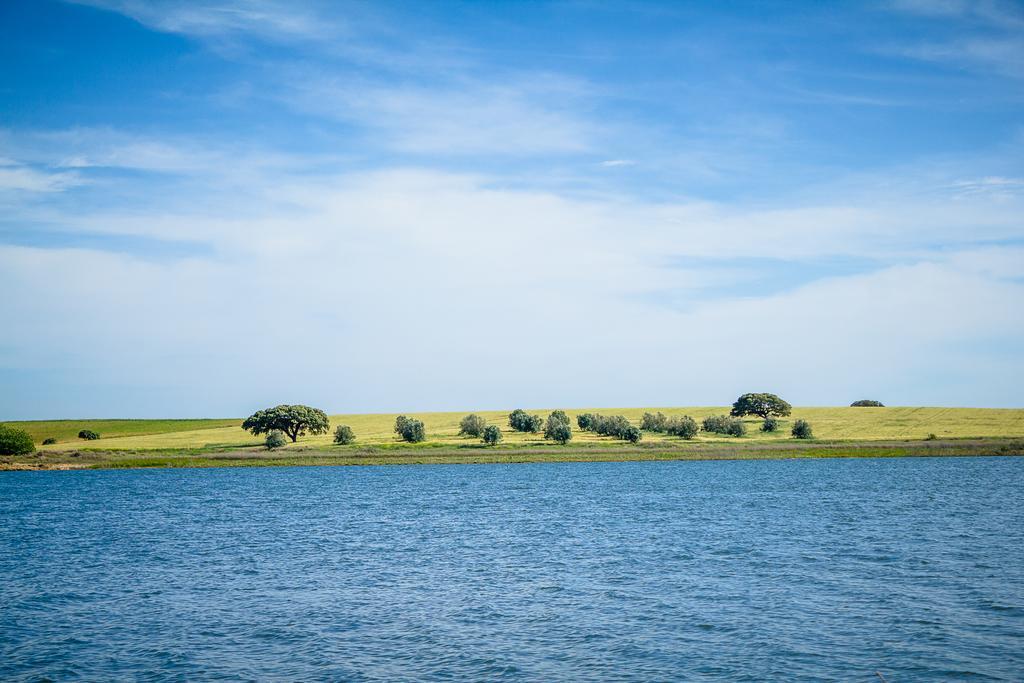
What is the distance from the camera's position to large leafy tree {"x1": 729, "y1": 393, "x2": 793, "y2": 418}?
15488cm

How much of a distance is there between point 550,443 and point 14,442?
76.8 metres

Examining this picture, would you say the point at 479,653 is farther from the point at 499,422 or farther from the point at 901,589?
the point at 499,422

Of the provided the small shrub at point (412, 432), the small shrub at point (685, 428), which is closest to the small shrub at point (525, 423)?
the small shrub at point (412, 432)

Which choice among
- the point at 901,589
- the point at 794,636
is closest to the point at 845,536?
the point at 901,589

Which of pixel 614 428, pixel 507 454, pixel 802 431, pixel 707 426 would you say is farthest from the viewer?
pixel 707 426

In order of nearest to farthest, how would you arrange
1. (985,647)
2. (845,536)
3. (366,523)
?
(985,647)
(845,536)
(366,523)

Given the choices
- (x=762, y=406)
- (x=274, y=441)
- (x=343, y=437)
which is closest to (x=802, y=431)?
(x=762, y=406)

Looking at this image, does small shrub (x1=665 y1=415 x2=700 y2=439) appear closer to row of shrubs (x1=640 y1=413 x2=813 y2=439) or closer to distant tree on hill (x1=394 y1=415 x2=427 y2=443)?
row of shrubs (x1=640 y1=413 x2=813 y2=439)

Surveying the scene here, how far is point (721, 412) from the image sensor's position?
16612 centimetres

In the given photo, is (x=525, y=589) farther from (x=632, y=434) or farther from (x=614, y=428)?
(x=614, y=428)

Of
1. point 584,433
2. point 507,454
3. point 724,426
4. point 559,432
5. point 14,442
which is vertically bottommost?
point 507,454

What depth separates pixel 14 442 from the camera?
120m

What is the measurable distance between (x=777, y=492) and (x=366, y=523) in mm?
38892


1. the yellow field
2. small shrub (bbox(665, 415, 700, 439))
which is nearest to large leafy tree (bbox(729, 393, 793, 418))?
the yellow field
